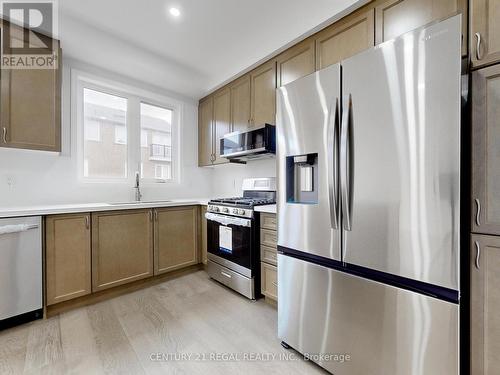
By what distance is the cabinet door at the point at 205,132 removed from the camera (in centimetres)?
352

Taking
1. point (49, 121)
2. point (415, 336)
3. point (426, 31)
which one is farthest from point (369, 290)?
point (49, 121)

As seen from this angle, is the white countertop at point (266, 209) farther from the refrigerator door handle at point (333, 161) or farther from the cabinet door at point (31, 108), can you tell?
the cabinet door at point (31, 108)

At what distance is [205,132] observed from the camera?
3.64 meters

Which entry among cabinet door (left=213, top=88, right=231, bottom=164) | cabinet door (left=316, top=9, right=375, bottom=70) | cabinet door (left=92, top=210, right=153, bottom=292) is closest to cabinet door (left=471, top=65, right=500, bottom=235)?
cabinet door (left=316, top=9, right=375, bottom=70)

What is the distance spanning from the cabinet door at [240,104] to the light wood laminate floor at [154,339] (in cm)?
199

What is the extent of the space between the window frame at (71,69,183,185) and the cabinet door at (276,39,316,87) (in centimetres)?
184

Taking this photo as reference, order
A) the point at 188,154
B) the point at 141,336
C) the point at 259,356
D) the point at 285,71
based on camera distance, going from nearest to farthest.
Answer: the point at 259,356, the point at 141,336, the point at 285,71, the point at 188,154

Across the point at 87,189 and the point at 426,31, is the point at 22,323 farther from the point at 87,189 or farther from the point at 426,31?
the point at 426,31

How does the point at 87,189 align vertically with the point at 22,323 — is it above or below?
above

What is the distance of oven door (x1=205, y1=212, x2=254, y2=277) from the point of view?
2344 millimetres

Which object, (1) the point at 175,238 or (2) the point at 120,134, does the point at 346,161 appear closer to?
(1) the point at 175,238

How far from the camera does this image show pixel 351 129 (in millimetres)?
1274

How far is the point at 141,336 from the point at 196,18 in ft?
8.55

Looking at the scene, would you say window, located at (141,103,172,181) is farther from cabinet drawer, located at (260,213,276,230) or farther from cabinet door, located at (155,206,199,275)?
cabinet drawer, located at (260,213,276,230)
